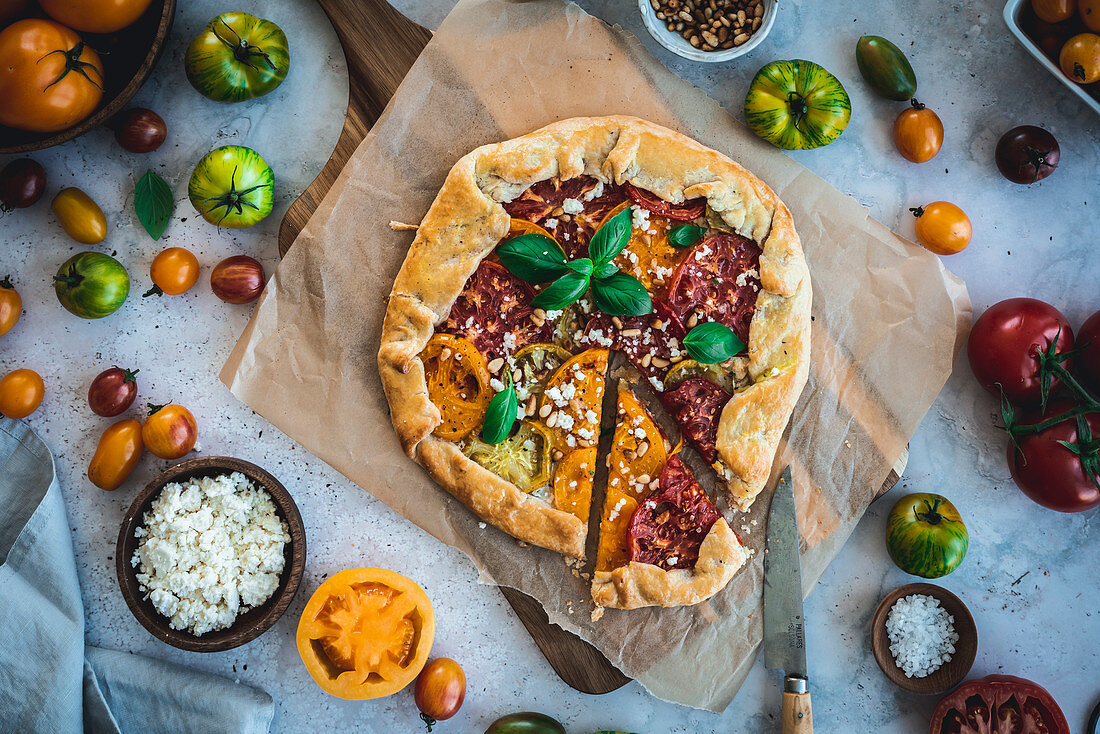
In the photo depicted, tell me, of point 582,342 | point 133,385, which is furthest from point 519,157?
point 133,385

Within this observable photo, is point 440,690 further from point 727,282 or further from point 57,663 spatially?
point 727,282

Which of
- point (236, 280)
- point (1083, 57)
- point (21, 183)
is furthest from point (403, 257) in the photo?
point (1083, 57)

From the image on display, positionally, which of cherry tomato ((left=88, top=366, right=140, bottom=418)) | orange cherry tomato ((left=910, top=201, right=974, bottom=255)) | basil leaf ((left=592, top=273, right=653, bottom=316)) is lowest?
cherry tomato ((left=88, top=366, right=140, bottom=418))

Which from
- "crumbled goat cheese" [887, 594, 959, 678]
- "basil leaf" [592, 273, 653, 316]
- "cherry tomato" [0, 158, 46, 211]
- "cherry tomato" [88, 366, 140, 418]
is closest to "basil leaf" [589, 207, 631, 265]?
"basil leaf" [592, 273, 653, 316]

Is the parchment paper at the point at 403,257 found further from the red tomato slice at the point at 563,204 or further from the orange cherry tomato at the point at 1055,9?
the orange cherry tomato at the point at 1055,9

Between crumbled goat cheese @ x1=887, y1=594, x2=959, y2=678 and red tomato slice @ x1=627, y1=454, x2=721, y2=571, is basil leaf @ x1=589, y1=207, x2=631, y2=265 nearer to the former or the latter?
red tomato slice @ x1=627, y1=454, x2=721, y2=571

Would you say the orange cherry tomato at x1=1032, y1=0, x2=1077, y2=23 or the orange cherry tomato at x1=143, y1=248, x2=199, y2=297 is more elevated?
the orange cherry tomato at x1=1032, y1=0, x2=1077, y2=23

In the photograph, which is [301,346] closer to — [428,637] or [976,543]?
[428,637]
